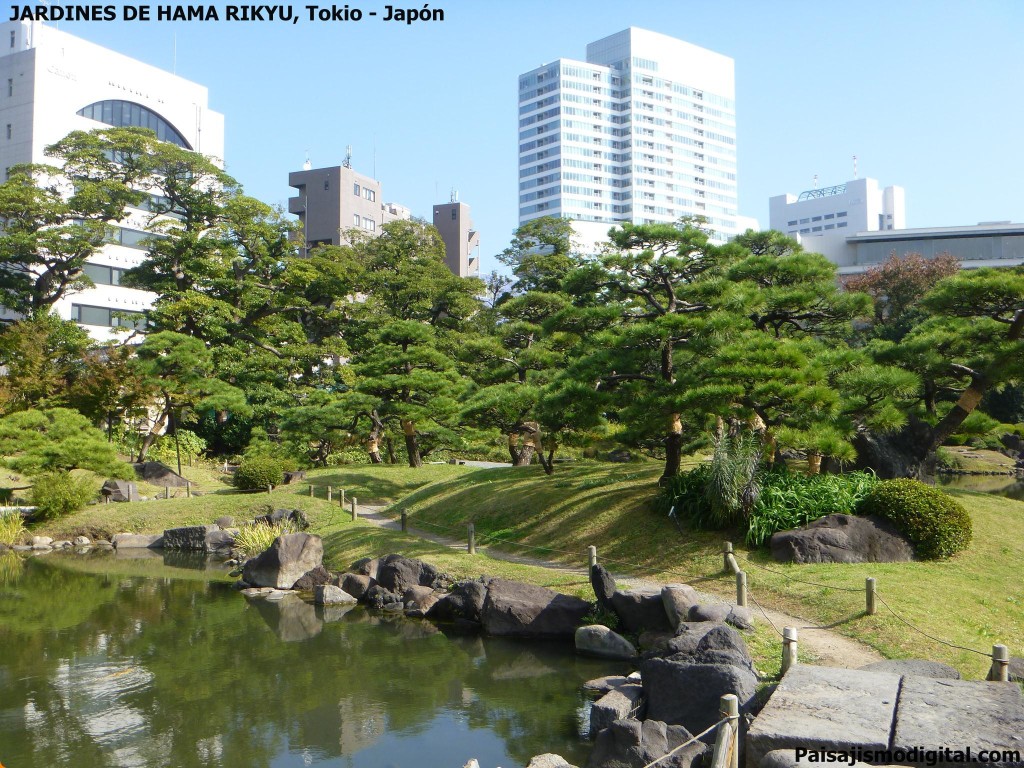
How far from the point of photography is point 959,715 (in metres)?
7.44

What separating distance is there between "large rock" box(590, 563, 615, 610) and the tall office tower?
4454 inches

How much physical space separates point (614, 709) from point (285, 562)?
10750mm

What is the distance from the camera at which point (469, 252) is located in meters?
82.9

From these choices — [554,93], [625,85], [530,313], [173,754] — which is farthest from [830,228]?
[173,754]

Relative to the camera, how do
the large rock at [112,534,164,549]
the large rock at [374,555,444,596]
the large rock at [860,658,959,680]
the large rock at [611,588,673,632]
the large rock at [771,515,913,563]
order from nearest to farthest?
the large rock at [860,658,959,680], the large rock at [611,588,673,632], the large rock at [771,515,913,563], the large rock at [374,555,444,596], the large rock at [112,534,164,549]

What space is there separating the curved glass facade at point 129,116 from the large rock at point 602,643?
137 feet

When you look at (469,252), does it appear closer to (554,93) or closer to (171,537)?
(554,93)

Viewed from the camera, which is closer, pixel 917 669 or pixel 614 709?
pixel 917 669

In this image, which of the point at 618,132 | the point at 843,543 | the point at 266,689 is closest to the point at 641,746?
the point at 266,689

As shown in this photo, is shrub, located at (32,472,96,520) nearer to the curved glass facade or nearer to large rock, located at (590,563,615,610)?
large rock, located at (590,563,615,610)

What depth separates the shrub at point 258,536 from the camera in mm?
21672

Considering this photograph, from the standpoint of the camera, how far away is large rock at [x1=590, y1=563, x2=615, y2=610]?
43.8ft

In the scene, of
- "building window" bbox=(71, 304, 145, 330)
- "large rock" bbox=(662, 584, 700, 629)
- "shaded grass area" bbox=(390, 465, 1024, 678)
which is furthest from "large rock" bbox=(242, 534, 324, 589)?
"building window" bbox=(71, 304, 145, 330)
